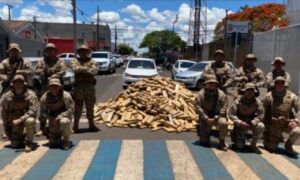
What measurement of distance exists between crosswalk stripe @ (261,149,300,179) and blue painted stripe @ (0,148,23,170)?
174 inches

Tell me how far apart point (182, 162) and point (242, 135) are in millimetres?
1579

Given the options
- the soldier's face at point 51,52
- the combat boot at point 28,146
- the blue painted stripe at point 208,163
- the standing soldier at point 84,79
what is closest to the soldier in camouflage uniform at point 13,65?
the soldier's face at point 51,52

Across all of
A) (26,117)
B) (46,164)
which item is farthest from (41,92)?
(46,164)

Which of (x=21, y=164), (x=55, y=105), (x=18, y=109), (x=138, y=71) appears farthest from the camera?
(x=138, y=71)

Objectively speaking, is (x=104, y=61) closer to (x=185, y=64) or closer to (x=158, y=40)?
(x=185, y=64)

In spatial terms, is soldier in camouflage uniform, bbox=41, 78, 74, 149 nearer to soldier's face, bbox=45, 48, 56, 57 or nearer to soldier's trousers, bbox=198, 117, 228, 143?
soldier's face, bbox=45, 48, 56, 57

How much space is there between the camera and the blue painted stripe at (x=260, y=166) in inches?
294

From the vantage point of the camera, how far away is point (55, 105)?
8.91m

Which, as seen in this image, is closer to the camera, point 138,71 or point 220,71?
point 220,71

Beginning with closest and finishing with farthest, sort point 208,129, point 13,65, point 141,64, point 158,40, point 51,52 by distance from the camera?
point 208,129 → point 13,65 → point 51,52 → point 141,64 → point 158,40

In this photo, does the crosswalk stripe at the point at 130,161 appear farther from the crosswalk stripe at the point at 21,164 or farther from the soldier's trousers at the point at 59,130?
the crosswalk stripe at the point at 21,164

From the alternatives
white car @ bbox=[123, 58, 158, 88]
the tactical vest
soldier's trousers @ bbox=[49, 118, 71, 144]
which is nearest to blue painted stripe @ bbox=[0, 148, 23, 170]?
soldier's trousers @ bbox=[49, 118, 71, 144]

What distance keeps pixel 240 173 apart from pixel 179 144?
227 cm

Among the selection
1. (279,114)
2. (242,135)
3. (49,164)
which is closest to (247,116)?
(242,135)
